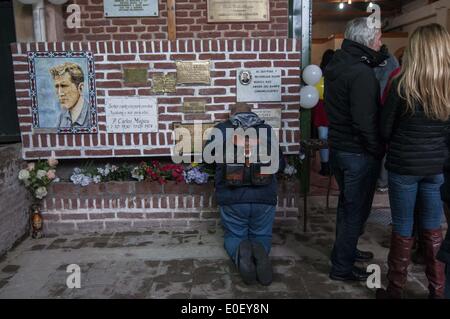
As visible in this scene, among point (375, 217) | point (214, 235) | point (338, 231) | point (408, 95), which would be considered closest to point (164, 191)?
point (214, 235)

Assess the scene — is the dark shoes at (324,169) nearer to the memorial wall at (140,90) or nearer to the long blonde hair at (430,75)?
the memorial wall at (140,90)

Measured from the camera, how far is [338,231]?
287 centimetres

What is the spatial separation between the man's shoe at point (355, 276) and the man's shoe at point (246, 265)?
545mm

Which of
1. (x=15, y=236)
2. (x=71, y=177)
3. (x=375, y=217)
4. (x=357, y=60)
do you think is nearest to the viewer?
(x=357, y=60)

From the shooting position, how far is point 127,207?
12.8 feet

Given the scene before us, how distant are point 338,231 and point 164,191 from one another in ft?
5.59

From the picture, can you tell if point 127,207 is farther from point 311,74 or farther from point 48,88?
point 311,74

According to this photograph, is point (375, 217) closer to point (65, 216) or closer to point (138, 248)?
point (138, 248)

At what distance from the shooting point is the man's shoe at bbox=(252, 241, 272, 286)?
278 cm

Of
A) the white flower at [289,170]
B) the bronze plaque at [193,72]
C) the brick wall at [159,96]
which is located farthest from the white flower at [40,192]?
the white flower at [289,170]

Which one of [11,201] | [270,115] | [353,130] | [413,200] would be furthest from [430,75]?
[11,201]

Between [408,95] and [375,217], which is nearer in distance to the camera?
[408,95]

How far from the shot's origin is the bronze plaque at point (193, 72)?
3.91m

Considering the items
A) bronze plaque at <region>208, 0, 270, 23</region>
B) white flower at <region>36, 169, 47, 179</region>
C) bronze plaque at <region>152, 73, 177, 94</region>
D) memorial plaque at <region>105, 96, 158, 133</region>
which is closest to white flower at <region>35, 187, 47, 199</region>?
white flower at <region>36, 169, 47, 179</region>
